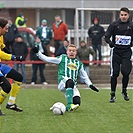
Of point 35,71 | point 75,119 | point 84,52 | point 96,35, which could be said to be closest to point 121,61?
point 75,119

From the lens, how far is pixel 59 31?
2219cm

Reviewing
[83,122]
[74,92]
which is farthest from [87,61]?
[83,122]

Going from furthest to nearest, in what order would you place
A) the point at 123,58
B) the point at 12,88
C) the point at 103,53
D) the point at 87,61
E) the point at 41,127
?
the point at 103,53, the point at 87,61, the point at 123,58, the point at 12,88, the point at 41,127

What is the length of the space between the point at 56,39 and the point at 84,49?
137cm

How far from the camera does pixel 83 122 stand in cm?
975

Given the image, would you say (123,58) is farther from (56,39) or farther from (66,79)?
(56,39)

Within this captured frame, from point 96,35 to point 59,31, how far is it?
4.67 feet

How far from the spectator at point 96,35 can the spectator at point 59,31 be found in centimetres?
100

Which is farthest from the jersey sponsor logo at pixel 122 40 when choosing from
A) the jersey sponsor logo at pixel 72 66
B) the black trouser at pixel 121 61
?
the jersey sponsor logo at pixel 72 66

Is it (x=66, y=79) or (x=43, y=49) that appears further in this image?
(x=43, y=49)

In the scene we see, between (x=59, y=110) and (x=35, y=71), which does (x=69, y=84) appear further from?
(x=35, y=71)

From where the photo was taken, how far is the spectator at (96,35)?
72.6 feet

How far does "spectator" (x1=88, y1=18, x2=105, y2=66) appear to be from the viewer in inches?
872

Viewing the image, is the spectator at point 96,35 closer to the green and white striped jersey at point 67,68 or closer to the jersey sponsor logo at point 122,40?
the jersey sponsor logo at point 122,40
